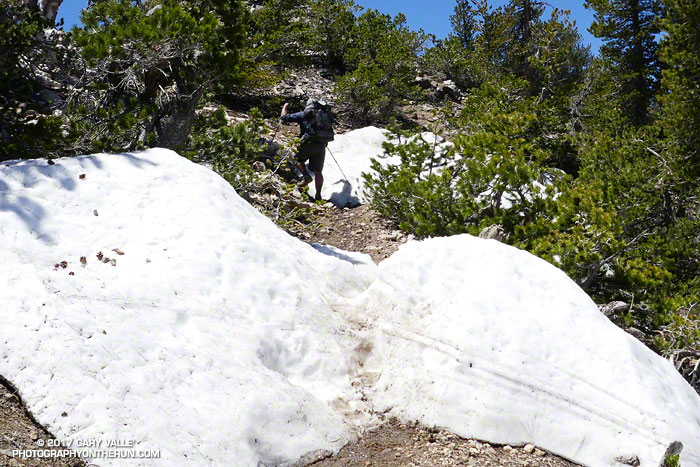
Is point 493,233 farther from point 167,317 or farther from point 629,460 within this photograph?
point 167,317

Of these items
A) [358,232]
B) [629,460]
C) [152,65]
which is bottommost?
[629,460]

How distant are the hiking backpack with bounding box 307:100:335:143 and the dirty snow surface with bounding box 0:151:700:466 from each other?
17.8 feet

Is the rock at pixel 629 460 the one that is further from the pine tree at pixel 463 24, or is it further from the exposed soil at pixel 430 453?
the pine tree at pixel 463 24

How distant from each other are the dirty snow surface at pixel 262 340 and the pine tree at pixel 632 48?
13685 millimetres

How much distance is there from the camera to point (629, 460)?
3.43m

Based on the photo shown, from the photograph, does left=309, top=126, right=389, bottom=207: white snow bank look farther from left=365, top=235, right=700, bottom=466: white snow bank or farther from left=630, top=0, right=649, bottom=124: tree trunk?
left=630, top=0, right=649, bottom=124: tree trunk

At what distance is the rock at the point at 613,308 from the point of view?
6344 millimetres

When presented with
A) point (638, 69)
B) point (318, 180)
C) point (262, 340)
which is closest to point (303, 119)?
point (318, 180)

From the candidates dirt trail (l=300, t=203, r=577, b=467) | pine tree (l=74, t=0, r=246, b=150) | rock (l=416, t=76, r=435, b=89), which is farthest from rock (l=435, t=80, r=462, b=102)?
dirt trail (l=300, t=203, r=577, b=467)

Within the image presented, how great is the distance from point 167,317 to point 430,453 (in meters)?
2.02

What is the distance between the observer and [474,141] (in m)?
8.80

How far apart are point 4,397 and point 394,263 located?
3126 millimetres

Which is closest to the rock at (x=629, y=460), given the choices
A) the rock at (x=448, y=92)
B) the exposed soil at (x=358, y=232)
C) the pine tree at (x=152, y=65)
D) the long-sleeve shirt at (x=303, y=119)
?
the exposed soil at (x=358, y=232)

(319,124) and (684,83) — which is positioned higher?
(684,83)
